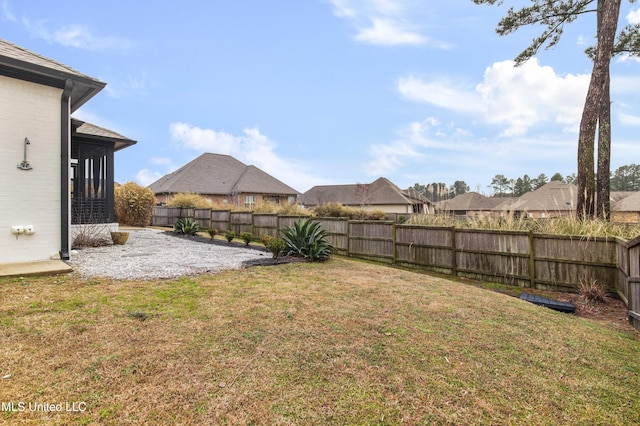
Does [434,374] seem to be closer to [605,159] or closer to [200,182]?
[605,159]

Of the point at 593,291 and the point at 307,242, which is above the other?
the point at 307,242

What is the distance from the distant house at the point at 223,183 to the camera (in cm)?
2920

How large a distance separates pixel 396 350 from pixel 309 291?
7.32 ft

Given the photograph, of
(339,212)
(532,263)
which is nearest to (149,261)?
(532,263)

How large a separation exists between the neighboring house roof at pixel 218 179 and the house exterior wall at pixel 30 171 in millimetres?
22520

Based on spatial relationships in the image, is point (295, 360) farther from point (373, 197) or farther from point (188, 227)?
point (373, 197)

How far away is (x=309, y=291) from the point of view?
5078 mm

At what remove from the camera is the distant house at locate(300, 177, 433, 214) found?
36.0 metres

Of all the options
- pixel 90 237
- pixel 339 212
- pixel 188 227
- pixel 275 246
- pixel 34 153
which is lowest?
pixel 275 246

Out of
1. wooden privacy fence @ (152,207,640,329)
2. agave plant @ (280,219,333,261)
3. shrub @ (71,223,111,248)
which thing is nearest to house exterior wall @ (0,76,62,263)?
shrub @ (71,223,111,248)

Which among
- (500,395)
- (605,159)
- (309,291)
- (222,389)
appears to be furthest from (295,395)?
(605,159)

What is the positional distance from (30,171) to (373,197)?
33923mm

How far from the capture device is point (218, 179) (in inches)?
1234

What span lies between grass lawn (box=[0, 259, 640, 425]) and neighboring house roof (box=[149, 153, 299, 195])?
25.8 meters
